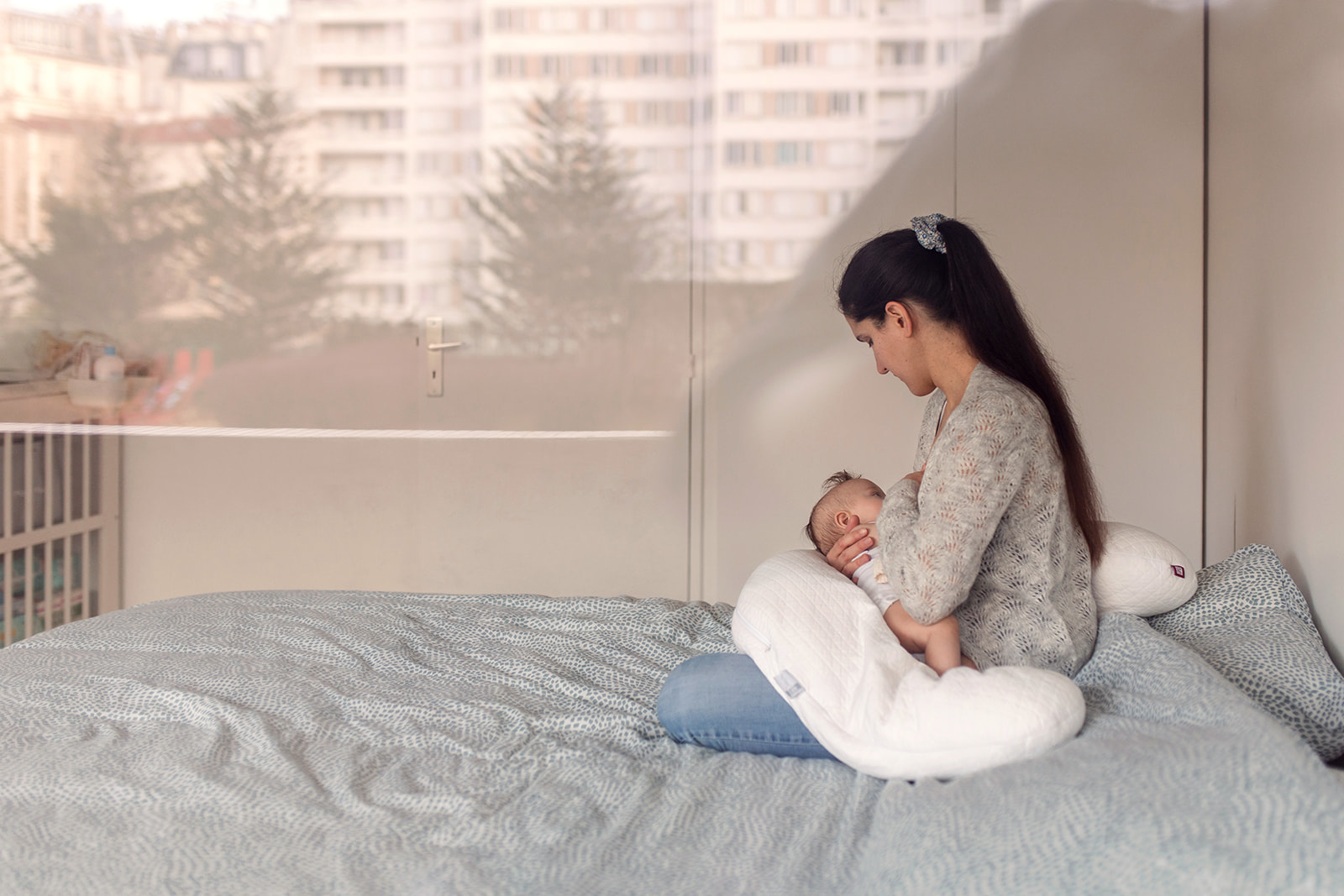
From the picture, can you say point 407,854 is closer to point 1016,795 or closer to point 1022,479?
point 1016,795

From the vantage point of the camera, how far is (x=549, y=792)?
1.22 m

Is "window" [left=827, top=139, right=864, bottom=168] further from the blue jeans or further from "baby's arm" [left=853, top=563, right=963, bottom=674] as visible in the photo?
the blue jeans

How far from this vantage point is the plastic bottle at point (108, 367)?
11.4 ft

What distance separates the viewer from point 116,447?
3531mm

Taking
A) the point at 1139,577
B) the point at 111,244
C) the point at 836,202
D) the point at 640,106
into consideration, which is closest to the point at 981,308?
the point at 1139,577

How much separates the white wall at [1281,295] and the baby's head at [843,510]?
2.29ft

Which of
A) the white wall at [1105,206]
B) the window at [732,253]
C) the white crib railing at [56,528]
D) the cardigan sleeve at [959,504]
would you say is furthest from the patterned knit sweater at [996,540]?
the white crib railing at [56,528]

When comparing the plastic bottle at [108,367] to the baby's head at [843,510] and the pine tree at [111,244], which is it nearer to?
the pine tree at [111,244]

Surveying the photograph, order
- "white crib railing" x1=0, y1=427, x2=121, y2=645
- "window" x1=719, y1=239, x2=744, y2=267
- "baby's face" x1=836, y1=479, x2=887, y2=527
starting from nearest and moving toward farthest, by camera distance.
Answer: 1. "baby's face" x1=836, y1=479, x2=887, y2=527
2. "white crib railing" x1=0, y1=427, x2=121, y2=645
3. "window" x1=719, y1=239, x2=744, y2=267

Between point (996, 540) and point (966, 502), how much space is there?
140 millimetres

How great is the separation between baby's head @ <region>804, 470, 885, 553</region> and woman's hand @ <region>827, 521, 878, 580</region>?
0.08 m

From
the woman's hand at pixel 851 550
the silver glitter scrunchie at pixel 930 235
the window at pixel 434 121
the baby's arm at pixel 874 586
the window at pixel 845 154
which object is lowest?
the baby's arm at pixel 874 586

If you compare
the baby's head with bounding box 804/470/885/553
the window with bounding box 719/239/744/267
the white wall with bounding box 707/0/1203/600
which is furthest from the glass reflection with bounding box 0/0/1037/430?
the baby's head with bounding box 804/470/885/553

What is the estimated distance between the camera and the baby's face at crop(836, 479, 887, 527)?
1725mm
